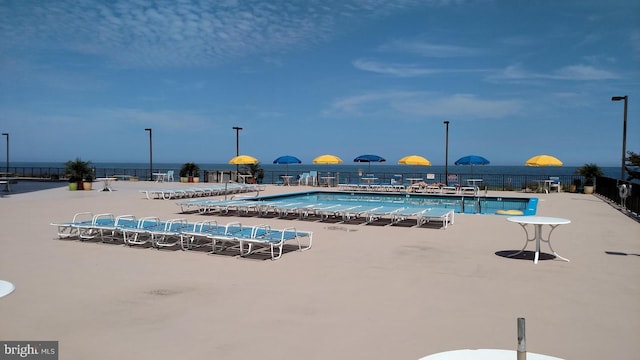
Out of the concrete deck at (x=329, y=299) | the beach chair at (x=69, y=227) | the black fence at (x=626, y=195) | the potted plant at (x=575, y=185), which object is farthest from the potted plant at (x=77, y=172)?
the potted plant at (x=575, y=185)

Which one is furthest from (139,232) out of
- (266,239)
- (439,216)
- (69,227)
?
(439,216)

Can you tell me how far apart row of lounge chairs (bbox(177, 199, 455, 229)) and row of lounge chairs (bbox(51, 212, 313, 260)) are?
291 centimetres

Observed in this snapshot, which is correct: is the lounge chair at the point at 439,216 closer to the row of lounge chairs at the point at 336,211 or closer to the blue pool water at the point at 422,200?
the row of lounge chairs at the point at 336,211

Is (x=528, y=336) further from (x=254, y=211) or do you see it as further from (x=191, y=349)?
(x=254, y=211)

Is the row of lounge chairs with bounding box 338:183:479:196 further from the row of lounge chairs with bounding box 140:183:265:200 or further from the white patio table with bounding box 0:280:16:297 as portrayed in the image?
the white patio table with bounding box 0:280:16:297

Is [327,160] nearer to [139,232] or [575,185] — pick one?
[575,185]

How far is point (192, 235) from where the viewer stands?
762 cm

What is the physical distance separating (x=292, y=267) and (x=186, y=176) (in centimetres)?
2151

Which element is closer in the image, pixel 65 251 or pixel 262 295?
pixel 262 295

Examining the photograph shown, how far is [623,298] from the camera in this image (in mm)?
5008

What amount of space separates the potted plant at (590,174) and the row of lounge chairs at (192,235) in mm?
15587

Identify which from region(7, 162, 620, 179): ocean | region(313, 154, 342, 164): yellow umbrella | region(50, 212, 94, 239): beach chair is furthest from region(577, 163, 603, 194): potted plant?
region(50, 212, 94, 239): beach chair

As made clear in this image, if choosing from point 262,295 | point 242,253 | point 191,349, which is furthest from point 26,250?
point 191,349

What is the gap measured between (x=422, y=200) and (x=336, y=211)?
8.32 m
